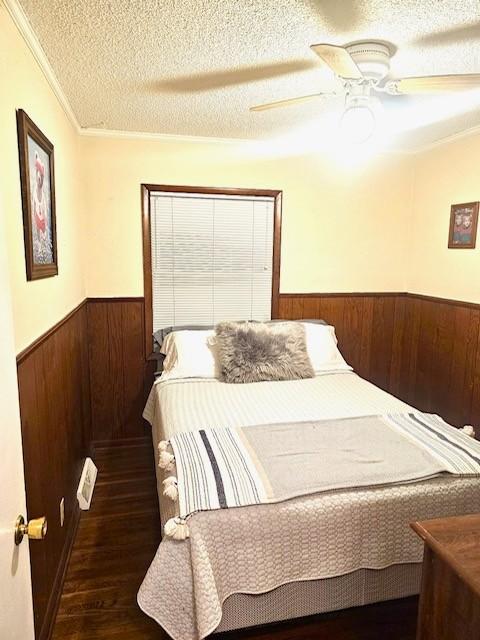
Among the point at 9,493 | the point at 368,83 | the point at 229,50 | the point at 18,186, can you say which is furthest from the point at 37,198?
the point at 368,83

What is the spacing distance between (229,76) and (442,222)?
200 cm

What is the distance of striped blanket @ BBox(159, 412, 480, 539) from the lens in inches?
60.2

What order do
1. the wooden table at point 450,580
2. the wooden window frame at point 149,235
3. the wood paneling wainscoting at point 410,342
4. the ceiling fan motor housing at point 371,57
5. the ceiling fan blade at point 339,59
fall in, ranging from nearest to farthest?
the wooden table at point 450,580 < the ceiling fan blade at point 339,59 < the ceiling fan motor housing at point 371,57 < the wood paneling wainscoting at point 410,342 < the wooden window frame at point 149,235

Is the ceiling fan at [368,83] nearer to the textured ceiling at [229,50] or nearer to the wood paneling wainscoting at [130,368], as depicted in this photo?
the textured ceiling at [229,50]

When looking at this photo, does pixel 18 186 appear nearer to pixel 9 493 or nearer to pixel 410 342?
pixel 9 493

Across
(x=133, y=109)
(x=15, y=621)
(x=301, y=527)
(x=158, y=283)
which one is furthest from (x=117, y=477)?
(x=133, y=109)

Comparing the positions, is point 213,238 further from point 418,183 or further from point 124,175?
point 418,183

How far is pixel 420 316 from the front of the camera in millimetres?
3424

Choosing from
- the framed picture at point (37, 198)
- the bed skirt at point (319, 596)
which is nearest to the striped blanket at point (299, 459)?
the bed skirt at point (319, 596)

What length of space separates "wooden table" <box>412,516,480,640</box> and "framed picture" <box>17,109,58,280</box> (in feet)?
5.14

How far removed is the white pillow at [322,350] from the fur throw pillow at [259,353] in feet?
0.43

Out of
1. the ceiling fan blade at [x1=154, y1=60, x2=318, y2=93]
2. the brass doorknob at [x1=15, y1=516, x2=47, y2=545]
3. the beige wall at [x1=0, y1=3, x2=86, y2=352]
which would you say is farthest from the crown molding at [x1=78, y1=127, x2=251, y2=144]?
the brass doorknob at [x1=15, y1=516, x2=47, y2=545]

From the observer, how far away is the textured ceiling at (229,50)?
1.48 meters

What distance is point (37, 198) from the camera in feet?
5.63
